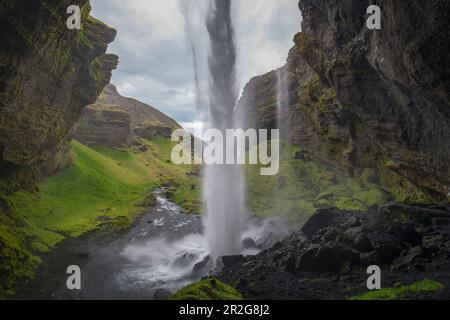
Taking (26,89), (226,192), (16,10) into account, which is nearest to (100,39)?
(26,89)

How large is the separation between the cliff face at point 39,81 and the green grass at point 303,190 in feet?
92.2

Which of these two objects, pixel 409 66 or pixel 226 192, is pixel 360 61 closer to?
pixel 409 66

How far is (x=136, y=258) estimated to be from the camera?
29.0 metres

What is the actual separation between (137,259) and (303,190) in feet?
88.6

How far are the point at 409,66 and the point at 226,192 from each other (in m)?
21.9

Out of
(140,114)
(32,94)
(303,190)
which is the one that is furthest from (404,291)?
(140,114)

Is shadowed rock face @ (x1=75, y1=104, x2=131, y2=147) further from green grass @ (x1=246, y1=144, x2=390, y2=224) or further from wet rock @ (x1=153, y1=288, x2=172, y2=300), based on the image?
wet rock @ (x1=153, y1=288, x2=172, y2=300)

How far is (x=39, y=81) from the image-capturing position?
3338 centimetres

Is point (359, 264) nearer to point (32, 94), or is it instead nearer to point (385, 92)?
point (385, 92)

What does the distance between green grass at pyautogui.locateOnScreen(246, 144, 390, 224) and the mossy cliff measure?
27.4m

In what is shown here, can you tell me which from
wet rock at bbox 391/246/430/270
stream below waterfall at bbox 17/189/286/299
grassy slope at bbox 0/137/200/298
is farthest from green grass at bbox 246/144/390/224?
wet rock at bbox 391/246/430/270

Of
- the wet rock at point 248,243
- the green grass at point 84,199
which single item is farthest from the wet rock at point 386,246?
the green grass at point 84,199

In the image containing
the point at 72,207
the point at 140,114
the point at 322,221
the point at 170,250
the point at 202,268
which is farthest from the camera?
the point at 140,114

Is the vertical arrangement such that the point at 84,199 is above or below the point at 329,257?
above
